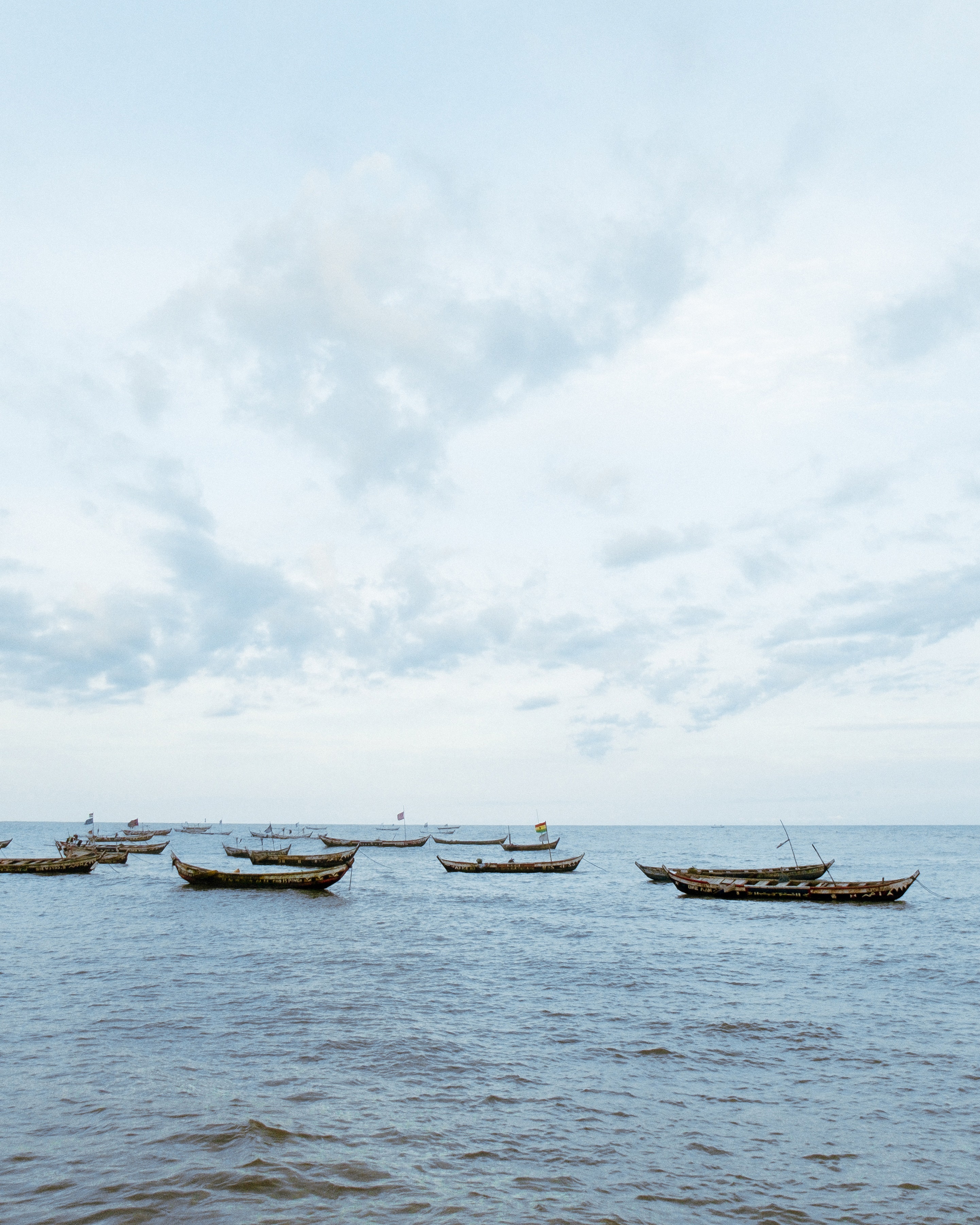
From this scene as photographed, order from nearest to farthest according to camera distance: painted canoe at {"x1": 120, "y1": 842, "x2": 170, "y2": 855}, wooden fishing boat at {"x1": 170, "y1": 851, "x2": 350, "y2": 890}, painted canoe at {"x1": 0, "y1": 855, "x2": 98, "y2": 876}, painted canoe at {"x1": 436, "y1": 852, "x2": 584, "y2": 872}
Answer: wooden fishing boat at {"x1": 170, "y1": 851, "x2": 350, "y2": 890}, painted canoe at {"x1": 0, "y1": 855, "x2": 98, "y2": 876}, painted canoe at {"x1": 436, "y1": 852, "x2": 584, "y2": 872}, painted canoe at {"x1": 120, "y1": 842, "x2": 170, "y2": 855}

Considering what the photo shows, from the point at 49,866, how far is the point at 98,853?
17.1 m

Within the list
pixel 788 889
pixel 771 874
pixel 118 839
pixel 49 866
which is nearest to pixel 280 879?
pixel 49 866

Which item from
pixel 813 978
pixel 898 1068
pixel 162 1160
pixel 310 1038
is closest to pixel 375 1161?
pixel 162 1160

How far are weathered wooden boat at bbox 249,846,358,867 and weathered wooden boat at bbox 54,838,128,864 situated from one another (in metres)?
13.6

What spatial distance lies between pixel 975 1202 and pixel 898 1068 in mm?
6500

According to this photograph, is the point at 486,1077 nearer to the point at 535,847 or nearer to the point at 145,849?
the point at 535,847

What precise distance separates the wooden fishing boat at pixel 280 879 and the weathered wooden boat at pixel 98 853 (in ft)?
98.4

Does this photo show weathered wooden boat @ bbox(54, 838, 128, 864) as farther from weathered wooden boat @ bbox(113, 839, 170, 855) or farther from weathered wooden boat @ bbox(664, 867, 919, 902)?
weathered wooden boat @ bbox(664, 867, 919, 902)

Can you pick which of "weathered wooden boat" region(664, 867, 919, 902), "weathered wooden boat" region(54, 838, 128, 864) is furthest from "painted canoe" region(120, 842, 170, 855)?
"weathered wooden boat" region(664, 867, 919, 902)

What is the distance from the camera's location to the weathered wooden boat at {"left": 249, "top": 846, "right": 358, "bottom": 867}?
Answer: 54.1 m

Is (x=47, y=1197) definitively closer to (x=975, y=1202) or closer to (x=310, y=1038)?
(x=310, y=1038)

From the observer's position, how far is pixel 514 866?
239ft

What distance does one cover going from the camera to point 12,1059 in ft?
56.7

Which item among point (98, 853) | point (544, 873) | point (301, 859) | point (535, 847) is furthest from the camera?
point (535, 847)
